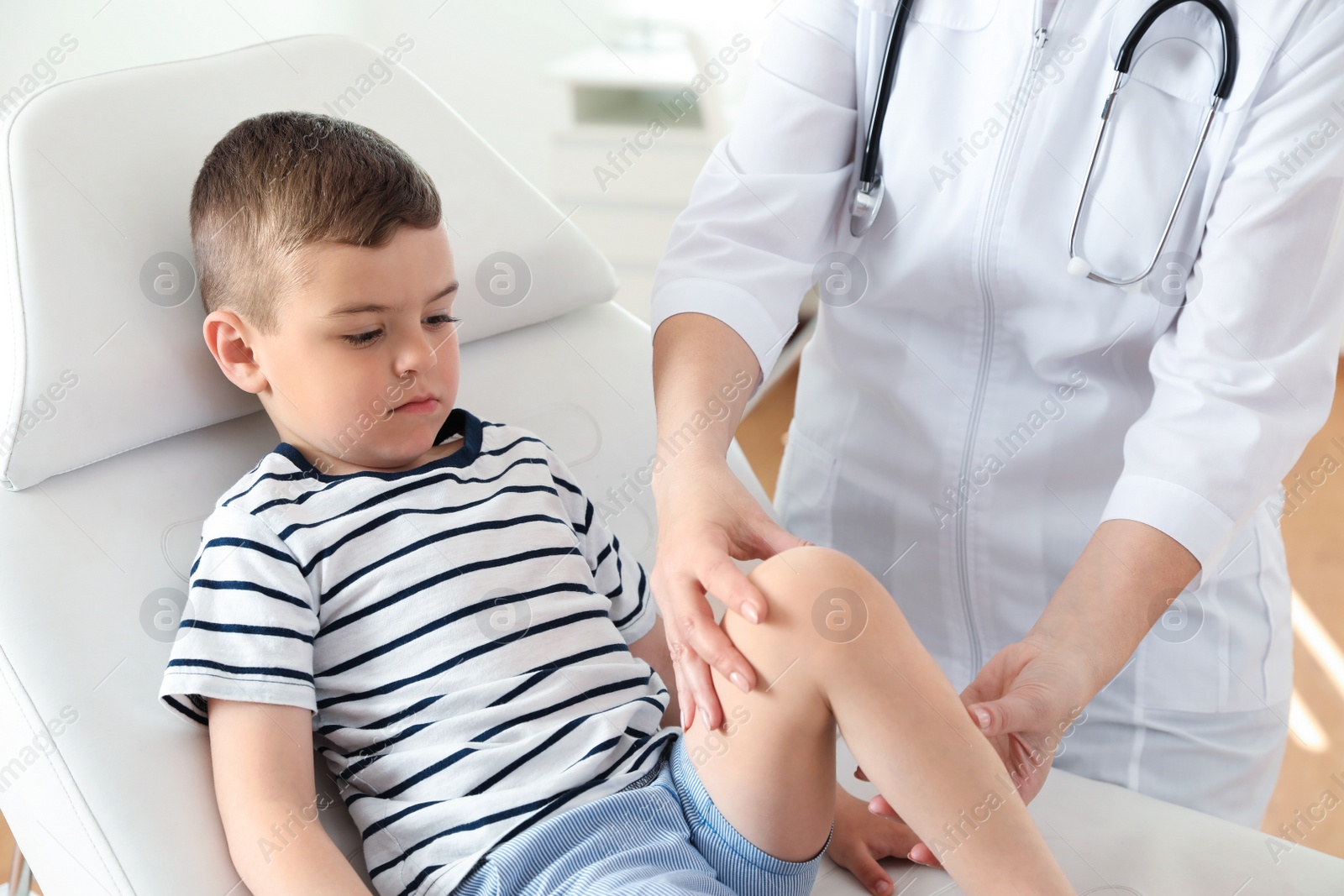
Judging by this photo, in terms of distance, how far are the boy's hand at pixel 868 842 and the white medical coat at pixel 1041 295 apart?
0.26 meters

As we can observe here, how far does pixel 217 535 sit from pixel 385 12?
1.39 meters

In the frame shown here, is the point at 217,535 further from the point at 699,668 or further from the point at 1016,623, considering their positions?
the point at 1016,623

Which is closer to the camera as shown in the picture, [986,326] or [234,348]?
[234,348]

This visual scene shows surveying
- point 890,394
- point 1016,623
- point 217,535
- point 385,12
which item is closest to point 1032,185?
point 890,394

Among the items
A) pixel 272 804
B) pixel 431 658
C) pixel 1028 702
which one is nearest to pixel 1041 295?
pixel 1028 702

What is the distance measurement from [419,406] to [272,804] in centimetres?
33

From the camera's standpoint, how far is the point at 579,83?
2.28 m

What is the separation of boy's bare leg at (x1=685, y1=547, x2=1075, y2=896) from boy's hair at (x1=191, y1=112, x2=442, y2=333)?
42cm

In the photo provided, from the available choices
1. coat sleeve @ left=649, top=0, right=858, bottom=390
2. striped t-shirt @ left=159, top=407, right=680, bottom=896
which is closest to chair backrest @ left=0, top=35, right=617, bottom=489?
striped t-shirt @ left=159, top=407, right=680, bottom=896

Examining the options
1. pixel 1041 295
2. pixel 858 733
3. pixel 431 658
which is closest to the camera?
pixel 858 733

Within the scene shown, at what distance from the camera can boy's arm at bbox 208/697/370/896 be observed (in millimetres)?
732

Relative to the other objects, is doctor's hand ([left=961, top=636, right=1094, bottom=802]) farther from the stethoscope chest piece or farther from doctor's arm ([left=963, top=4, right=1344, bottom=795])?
the stethoscope chest piece

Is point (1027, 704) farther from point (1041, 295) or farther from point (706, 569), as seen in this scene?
point (1041, 295)

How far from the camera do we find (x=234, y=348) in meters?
0.89
